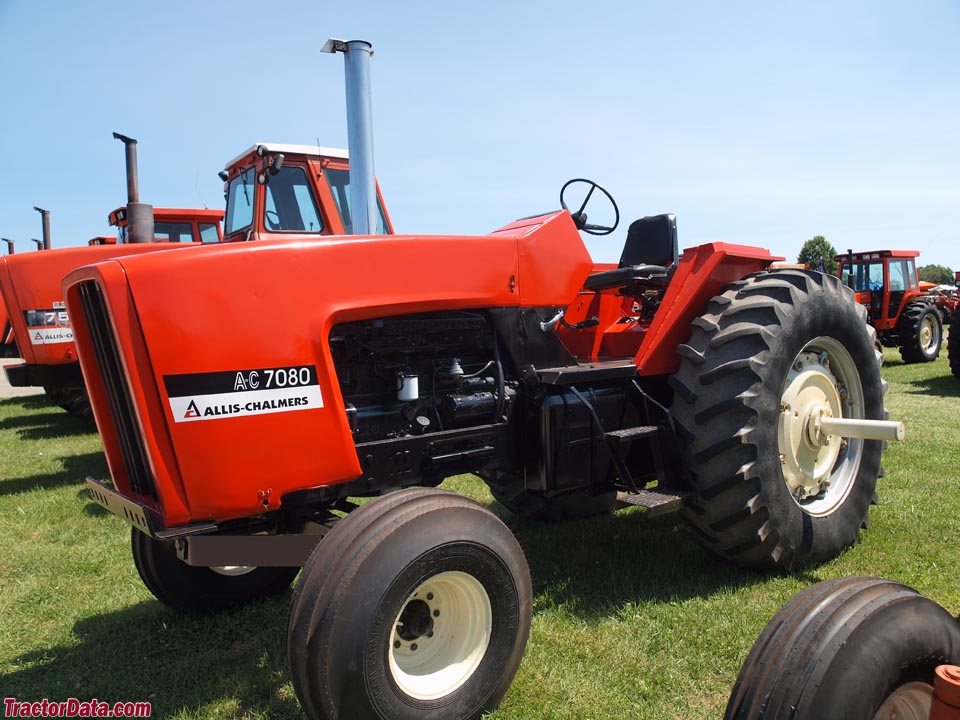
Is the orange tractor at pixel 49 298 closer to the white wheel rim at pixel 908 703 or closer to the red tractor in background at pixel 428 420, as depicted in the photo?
the red tractor in background at pixel 428 420

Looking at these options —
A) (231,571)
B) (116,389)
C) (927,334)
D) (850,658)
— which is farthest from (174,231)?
(927,334)

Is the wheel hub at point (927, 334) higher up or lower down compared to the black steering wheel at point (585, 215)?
lower down

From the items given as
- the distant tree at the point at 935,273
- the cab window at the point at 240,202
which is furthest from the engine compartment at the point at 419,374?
the distant tree at the point at 935,273

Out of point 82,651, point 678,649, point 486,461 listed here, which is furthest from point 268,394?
point 678,649

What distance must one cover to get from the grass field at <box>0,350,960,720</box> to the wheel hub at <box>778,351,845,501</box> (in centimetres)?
44

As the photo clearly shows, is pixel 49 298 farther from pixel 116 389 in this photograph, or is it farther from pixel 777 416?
pixel 777 416

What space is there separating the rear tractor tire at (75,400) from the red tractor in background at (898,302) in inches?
530

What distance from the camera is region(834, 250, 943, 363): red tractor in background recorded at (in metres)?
14.2

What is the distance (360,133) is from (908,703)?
3619 millimetres

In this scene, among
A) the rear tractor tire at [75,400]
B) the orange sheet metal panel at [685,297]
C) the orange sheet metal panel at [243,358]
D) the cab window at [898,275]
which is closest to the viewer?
the orange sheet metal panel at [243,358]

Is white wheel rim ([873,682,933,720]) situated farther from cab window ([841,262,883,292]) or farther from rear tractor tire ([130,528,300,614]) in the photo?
cab window ([841,262,883,292])

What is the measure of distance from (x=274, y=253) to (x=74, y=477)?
530 cm

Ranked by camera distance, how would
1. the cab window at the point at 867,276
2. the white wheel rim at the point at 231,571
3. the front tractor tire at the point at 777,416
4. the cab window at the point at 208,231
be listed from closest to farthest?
the front tractor tire at the point at 777,416 → the white wheel rim at the point at 231,571 → the cab window at the point at 208,231 → the cab window at the point at 867,276

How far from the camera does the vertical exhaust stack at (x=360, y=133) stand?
406cm
